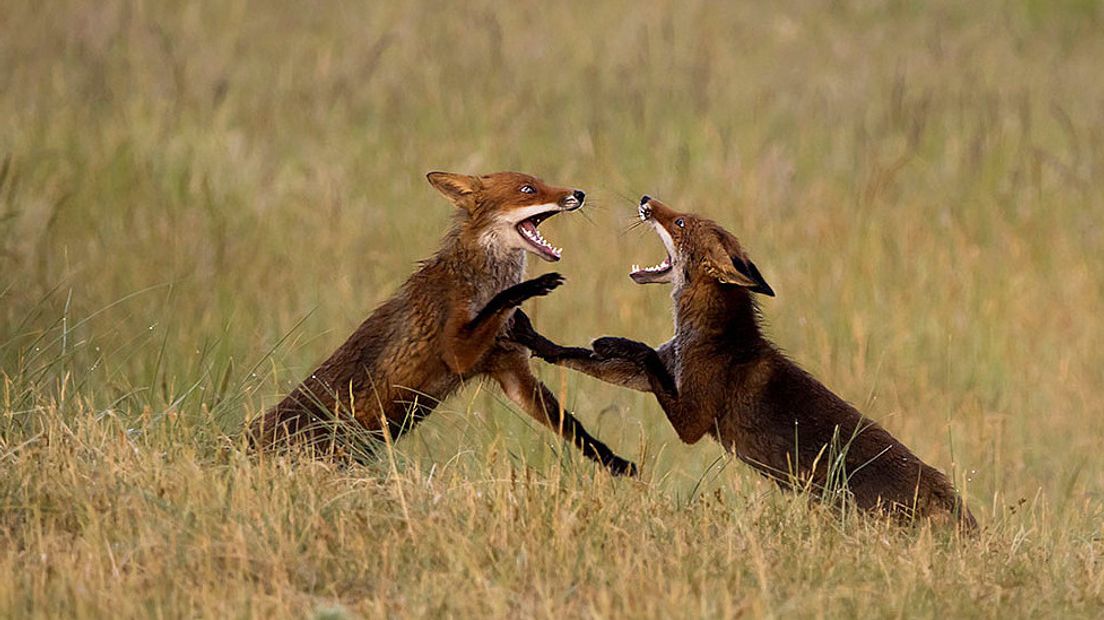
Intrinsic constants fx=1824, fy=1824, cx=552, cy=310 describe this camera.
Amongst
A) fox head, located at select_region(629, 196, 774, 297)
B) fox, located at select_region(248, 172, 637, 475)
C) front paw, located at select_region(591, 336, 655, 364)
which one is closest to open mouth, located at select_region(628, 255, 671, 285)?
fox head, located at select_region(629, 196, 774, 297)

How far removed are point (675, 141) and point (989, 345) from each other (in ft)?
9.49

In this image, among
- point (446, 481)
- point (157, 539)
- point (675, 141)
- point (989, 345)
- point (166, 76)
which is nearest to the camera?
point (157, 539)

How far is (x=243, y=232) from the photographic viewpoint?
32.3 feet

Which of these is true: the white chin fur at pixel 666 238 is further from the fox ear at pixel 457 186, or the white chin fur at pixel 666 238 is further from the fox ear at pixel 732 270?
the fox ear at pixel 457 186

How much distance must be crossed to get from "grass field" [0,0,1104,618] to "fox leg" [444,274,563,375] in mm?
231

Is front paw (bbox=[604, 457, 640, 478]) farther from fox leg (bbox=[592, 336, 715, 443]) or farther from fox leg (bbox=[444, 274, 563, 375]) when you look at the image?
fox leg (bbox=[444, 274, 563, 375])

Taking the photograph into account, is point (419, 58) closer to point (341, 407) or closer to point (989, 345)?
point (989, 345)

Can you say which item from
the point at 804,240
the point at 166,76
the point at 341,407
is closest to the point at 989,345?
the point at 804,240

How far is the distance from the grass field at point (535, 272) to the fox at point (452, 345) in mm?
188

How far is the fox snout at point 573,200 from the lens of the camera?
681 cm

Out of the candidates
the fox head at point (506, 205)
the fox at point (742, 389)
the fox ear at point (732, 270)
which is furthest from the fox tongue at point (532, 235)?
the fox ear at point (732, 270)

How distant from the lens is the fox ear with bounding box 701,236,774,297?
6.96 m

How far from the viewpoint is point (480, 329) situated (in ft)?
22.0

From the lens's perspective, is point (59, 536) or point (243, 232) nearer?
point (59, 536)
